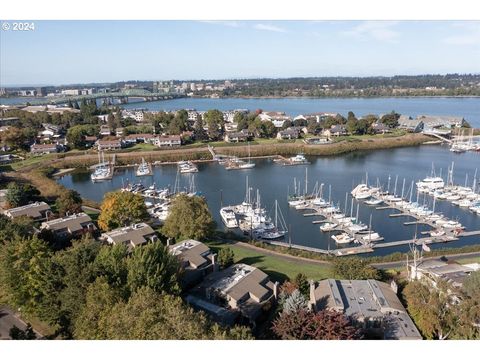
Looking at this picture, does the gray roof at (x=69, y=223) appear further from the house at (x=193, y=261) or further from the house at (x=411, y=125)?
the house at (x=411, y=125)

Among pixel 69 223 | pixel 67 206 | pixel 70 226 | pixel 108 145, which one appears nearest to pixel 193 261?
pixel 70 226

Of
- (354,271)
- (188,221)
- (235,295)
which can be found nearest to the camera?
(235,295)

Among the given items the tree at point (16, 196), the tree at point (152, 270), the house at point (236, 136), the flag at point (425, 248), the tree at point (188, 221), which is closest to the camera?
the tree at point (152, 270)

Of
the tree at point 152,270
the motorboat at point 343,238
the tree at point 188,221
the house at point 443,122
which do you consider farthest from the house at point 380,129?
the tree at point 152,270

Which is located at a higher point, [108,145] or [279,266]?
[108,145]

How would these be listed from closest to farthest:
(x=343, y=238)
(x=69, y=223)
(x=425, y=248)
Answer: (x=69, y=223) → (x=425, y=248) → (x=343, y=238)

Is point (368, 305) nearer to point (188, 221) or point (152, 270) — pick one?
point (152, 270)

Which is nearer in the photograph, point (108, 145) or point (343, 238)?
point (343, 238)

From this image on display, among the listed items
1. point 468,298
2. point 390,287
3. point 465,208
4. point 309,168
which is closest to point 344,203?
point 465,208
